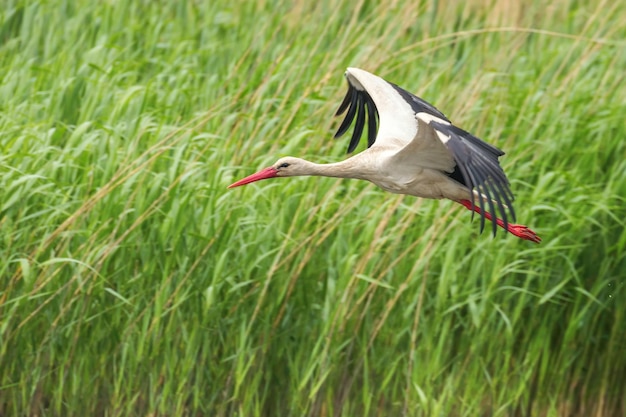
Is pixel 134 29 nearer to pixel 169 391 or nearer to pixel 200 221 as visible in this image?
pixel 200 221

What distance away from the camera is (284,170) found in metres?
5.66

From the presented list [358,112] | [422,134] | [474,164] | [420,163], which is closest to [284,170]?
[420,163]

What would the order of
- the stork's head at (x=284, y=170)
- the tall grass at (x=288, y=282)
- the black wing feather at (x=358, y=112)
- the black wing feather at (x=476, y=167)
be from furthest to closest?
the black wing feather at (x=358, y=112)
the tall grass at (x=288, y=282)
the stork's head at (x=284, y=170)
the black wing feather at (x=476, y=167)

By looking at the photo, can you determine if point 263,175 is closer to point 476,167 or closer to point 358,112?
point 358,112

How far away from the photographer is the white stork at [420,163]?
4961 millimetres

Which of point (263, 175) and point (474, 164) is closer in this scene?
point (474, 164)

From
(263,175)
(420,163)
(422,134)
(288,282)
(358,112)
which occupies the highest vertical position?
(358,112)

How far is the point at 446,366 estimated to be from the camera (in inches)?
239

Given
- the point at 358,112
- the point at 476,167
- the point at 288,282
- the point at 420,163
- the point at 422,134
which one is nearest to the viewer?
the point at 476,167

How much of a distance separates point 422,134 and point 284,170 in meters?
0.81

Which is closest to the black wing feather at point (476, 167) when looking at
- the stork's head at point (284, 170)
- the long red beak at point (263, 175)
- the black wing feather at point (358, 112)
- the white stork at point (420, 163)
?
the white stork at point (420, 163)

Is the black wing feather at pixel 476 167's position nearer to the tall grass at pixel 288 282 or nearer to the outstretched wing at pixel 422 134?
the outstretched wing at pixel 422 134

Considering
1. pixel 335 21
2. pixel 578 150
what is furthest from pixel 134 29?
pixel 578 150

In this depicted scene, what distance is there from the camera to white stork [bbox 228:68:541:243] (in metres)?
4.96
